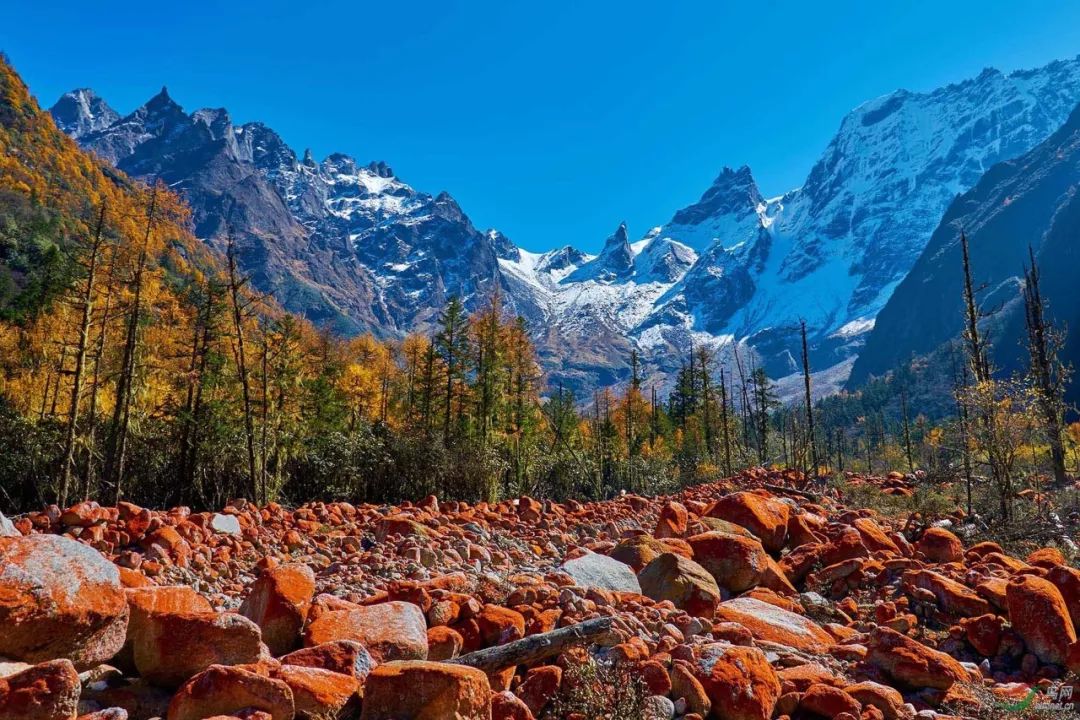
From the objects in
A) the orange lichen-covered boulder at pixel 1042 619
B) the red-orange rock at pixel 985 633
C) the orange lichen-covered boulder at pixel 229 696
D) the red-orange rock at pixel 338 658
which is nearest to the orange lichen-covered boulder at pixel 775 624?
the red-orange rock at pixel 985 633

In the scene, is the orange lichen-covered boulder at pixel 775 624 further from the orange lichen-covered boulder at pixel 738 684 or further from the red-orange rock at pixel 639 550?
the orange lichen-covered boulder at pixel 738 684

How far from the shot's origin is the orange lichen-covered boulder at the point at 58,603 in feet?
10.9

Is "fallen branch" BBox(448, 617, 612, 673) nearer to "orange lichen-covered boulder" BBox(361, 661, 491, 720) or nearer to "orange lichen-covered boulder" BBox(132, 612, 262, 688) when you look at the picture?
"orange lichen-covered boulder" BBox(361, 661, 491, 720)

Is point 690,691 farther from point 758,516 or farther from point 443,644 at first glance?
point 758,516

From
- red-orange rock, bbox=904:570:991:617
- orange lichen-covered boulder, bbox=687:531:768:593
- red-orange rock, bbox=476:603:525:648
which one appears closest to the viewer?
red-orange rock, bbox=476:603:525:648

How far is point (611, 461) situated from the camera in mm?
42906

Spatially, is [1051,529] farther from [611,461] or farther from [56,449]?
[611,461]

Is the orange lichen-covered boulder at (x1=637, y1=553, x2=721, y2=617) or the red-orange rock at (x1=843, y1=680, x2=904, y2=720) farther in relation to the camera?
the orange lichen-covered boulder at (x1=637, y1=553, x2=721, y2=617)

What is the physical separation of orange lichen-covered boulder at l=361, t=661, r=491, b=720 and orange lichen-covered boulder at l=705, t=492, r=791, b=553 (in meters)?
7.81

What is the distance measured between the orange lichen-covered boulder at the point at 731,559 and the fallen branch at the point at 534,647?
12.6 ft

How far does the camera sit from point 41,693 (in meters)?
2.88

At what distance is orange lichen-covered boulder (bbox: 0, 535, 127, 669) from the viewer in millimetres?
3320

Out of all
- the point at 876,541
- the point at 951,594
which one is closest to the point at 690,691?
the point at 951,594

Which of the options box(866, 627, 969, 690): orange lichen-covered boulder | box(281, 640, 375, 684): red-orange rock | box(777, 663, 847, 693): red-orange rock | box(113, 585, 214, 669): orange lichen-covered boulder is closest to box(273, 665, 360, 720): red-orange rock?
box(281, 640, 375, 684): red-orange rock
